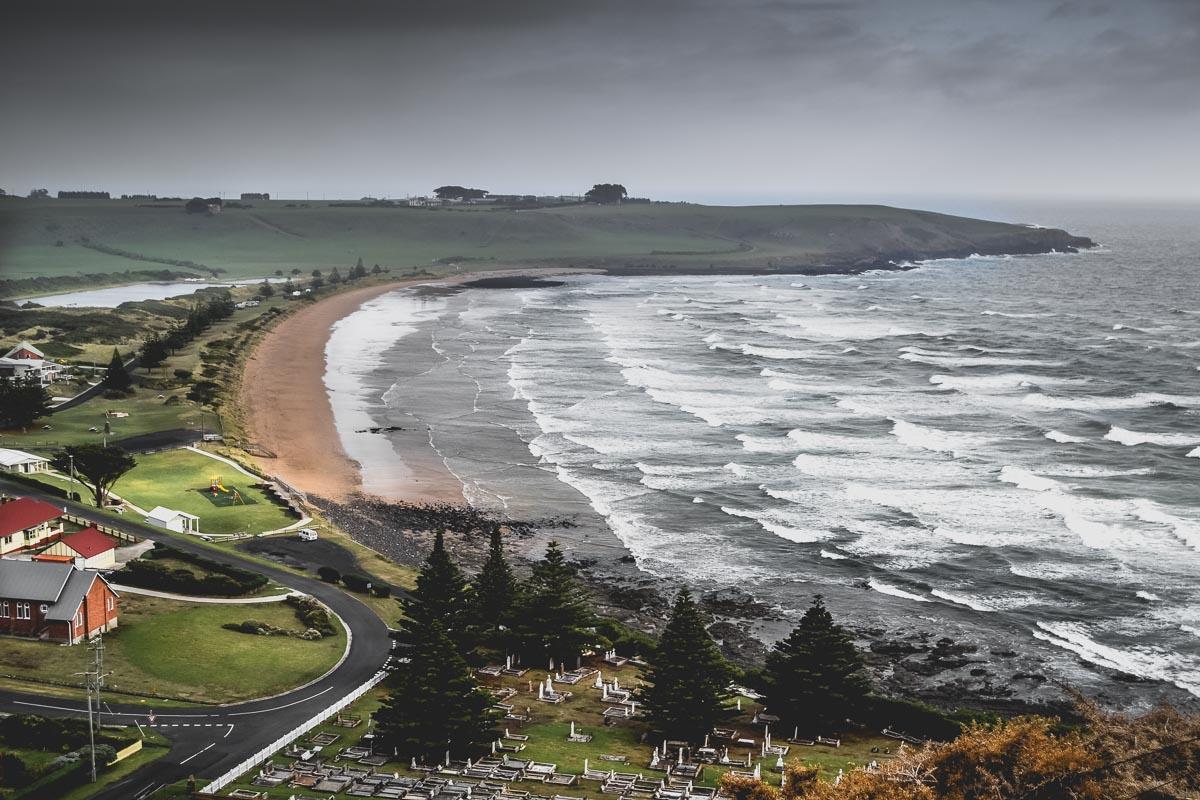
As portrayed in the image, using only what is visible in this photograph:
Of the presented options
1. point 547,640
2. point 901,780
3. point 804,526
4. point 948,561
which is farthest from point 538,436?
point 901,780

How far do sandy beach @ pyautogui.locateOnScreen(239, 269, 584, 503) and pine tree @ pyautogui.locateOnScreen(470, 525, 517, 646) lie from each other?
983 inches

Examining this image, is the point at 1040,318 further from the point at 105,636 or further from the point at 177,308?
the point at 105,636

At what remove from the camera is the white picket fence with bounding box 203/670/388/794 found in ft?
130

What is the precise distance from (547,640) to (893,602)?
19592 mm

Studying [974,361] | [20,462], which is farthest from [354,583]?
[974,361]

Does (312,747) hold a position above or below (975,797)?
below

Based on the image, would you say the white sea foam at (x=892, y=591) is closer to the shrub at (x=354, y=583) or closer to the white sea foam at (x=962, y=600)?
the white sea foam at (x=962, y=600)

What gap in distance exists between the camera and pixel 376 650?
5316 cm

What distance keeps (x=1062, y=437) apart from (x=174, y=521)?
64.4 m

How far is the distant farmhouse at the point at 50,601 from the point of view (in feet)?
167

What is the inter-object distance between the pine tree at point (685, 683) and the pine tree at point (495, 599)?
8915 millimetres

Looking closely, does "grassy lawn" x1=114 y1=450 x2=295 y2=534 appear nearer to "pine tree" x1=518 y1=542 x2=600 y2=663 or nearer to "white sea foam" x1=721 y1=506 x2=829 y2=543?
"pine tree" x1=518 y1=542 x2=600 y2=663

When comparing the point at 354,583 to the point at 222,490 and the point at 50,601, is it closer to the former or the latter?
the point at 50,601

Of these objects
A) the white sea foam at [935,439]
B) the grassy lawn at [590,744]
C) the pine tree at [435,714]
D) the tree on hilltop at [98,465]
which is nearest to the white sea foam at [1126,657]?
the grassy lawn at [590,744]
